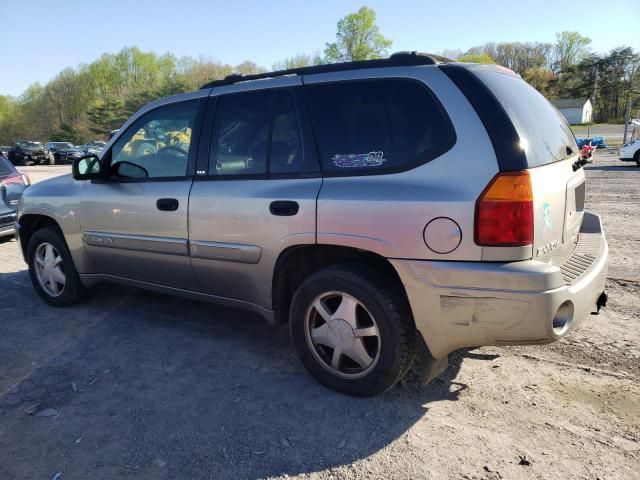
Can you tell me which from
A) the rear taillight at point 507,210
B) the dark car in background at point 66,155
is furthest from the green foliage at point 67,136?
the rear taillight at point 507,210

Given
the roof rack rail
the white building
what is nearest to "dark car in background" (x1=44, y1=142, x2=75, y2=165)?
the roof rack rail

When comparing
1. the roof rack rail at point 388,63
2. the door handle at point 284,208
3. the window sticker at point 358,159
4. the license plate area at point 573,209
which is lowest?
the license plate area at point 573,209

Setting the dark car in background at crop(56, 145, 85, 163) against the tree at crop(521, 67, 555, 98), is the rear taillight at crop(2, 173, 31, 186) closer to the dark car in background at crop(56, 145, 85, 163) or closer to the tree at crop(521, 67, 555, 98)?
the dark car in background at crop(56, 145, 85, 163)

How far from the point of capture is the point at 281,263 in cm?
311

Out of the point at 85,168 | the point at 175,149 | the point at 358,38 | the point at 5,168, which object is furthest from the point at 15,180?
the point at 358,38

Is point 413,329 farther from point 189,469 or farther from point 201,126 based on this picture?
point 201,126

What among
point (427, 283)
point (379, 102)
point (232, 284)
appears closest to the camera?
point (427, 283)

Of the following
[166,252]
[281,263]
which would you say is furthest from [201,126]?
[281,263]

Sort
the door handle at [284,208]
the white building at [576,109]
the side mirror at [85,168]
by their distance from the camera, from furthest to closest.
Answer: the white building at [576,109] < the side mirror at [85,168] < the door handle at [284,208]

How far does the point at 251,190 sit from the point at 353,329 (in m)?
1.12

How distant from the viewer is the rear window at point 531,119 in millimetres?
2494

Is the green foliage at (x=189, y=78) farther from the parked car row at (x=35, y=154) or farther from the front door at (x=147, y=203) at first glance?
the front door at (x=147, y=203)

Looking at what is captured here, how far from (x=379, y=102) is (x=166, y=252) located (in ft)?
6.43

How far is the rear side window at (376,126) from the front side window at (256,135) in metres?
0.19
